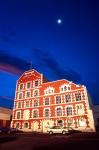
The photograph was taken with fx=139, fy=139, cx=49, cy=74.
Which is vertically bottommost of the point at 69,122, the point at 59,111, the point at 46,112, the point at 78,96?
the point at 69,122

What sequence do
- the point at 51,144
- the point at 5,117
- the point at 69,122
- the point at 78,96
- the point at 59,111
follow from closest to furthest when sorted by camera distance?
1. the point at 51,144
2. the point at 69,122
3. the point at 78,96
4. the point at 59,111
5. the point at 5,117

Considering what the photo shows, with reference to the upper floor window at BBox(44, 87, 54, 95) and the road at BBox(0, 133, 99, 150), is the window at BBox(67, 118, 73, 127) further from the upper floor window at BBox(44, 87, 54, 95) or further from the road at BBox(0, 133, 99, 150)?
the road at BBox(0, 133, 99, 150)

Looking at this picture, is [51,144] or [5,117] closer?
[51,144]

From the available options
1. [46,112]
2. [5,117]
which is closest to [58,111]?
[46,112]

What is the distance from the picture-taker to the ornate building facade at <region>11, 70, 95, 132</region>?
3728 centimetres

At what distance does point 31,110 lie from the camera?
4516cm

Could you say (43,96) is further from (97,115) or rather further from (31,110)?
(97,115)

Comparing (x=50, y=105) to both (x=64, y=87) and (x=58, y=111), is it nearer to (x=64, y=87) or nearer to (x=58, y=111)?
(x=58, y=111)

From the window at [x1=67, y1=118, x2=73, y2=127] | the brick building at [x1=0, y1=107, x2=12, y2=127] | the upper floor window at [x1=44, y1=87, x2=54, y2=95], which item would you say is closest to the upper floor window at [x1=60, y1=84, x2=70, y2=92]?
the upper floor window at [x1=44, y1=87, x2=54, y2=95]

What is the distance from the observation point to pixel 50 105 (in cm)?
4262

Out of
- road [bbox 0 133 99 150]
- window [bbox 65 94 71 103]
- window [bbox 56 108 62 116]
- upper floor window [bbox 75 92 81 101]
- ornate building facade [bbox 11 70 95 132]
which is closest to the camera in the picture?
road [bbox 0 133 99 150]

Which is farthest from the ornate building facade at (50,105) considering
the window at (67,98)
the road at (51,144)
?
the road at (51,144)

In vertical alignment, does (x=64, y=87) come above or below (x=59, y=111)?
above

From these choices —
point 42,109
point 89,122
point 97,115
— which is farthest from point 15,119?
point 97,115
